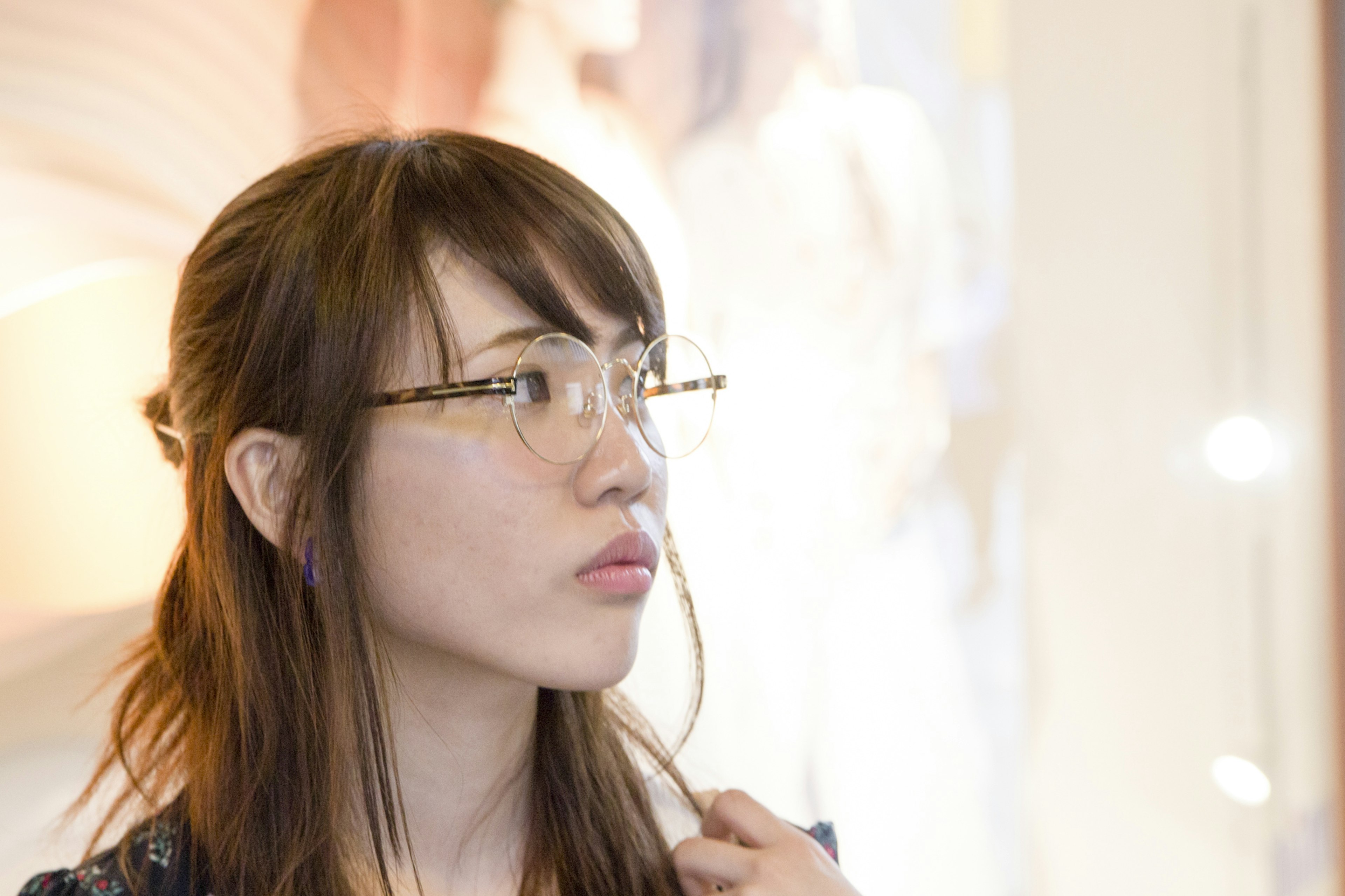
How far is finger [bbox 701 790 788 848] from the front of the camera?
104cm

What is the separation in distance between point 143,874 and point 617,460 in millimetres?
570

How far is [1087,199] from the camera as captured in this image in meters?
1.97

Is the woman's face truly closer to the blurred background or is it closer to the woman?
the woman

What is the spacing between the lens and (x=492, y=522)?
913 millimetres

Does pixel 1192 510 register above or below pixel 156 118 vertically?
below

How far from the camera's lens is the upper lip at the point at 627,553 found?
937 millimetres

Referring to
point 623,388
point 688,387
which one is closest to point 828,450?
point 688,387

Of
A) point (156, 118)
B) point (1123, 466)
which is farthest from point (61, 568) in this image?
point (1123, 466)

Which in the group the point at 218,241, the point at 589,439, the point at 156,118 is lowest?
the point at 589,439

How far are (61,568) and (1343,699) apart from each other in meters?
2.27

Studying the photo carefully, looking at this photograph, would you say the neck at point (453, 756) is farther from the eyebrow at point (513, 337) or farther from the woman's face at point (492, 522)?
the eyebrow at point (513, 337)

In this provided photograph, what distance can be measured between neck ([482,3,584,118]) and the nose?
0.62 meters

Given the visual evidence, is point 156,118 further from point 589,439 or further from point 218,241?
point 589,439

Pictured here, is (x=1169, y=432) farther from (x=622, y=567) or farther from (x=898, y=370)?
(x=622, y=567)
